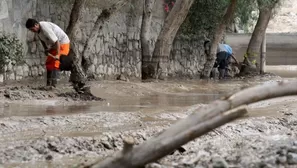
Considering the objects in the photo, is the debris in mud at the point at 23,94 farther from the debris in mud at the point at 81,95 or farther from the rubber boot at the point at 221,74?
the rubber boot at the point at 221,74

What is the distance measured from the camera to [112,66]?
17.3m

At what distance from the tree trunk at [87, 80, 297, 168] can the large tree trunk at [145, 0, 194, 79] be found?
39.7ft

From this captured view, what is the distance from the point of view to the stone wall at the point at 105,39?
510 inches

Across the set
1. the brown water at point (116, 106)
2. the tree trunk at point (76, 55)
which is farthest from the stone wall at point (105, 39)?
the brown water at point (116, 106)

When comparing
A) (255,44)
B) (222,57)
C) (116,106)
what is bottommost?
(116,106)

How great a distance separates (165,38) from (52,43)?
19.8 ft

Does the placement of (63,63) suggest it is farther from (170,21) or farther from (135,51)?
(135,51)

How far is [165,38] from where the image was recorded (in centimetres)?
1672

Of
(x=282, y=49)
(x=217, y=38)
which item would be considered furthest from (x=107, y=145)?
(x=282, y=49)

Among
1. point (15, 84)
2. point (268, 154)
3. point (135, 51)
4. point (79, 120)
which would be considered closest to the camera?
point (268, 154)

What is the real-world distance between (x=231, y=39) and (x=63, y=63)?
17780 mm

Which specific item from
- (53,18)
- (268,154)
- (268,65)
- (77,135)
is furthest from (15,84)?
(268,65)

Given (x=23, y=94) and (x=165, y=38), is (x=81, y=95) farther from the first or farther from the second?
(x=165, y=38)

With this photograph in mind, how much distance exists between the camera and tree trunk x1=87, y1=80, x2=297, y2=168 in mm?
4145
